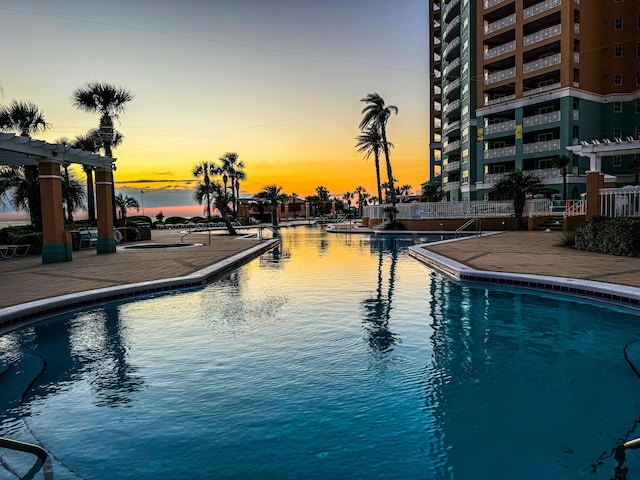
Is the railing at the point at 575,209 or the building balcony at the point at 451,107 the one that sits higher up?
the building balcony at the point at 451,107

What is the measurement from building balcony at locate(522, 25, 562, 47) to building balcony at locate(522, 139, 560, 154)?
9.34m

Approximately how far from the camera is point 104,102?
29.3 meters

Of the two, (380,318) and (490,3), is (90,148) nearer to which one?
(380,318)

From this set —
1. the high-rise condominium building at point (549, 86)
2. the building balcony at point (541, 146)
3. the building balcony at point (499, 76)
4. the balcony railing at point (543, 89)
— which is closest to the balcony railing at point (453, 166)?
the high-rise condominium building at point (549, 86)

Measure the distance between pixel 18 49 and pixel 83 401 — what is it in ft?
72.4

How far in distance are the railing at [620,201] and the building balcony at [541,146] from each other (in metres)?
21.8

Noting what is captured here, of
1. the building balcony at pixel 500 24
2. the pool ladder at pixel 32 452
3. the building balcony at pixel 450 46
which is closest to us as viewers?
the pool ladder at pixel 32 452

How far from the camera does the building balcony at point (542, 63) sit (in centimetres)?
3944

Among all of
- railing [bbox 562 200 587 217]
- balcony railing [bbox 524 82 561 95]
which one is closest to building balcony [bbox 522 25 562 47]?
balcony railing [bbox 524 82 561 95]

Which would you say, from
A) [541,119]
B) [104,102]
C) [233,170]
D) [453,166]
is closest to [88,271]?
[104,102]

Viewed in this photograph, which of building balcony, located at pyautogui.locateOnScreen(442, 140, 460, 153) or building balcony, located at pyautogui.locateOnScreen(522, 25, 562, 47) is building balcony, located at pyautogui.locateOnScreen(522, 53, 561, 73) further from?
building balcony, located at pyautogui.locateOnScreen(442, 140, 460, 153)

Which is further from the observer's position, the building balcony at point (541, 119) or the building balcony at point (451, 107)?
the building balcony at point (451, 107)

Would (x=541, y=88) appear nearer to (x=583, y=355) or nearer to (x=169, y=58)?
(x=169, y=58)

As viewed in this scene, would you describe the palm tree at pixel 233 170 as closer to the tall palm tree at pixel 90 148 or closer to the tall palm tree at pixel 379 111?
the tall palm tree at pixel 90 148
